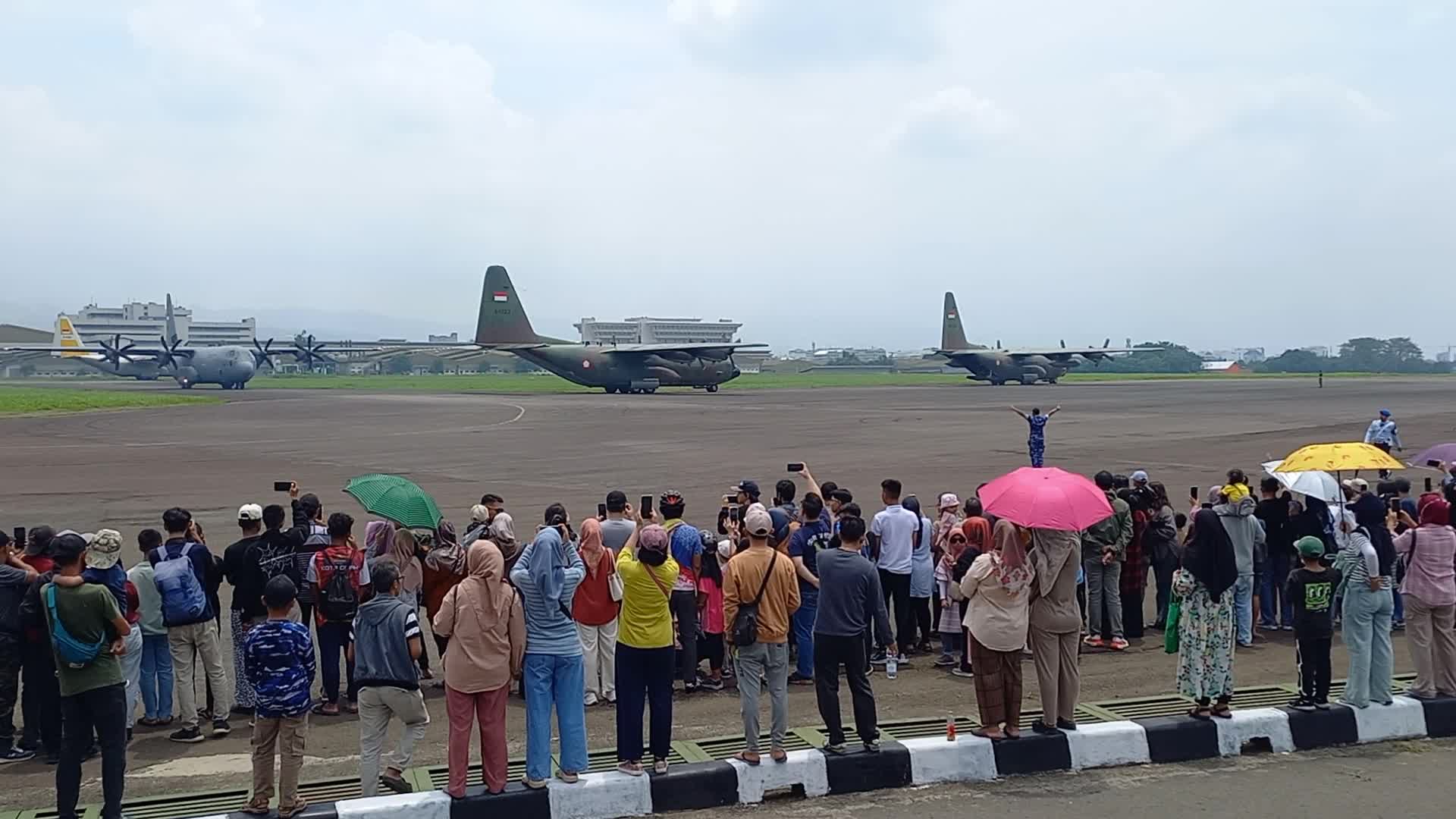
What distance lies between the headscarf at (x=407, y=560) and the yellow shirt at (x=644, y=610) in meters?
1.67

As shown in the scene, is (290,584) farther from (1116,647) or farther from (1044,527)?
(1116,647)

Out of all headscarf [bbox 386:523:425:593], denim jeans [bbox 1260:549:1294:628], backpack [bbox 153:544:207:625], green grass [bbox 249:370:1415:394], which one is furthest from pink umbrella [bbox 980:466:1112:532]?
green grass [bbox 249:370:1415:394]

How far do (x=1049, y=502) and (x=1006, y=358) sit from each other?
6967 cm

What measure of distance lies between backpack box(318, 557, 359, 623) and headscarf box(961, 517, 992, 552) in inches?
167

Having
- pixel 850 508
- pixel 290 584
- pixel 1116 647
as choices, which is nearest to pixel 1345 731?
pixel 1116 647

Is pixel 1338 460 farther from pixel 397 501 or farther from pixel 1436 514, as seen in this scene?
pixel 397 501

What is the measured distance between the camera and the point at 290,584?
533 cm

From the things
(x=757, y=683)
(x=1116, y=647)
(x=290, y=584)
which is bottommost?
(x=1116, y=647)

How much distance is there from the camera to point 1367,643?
688cm

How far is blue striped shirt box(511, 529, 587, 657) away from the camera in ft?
19.1

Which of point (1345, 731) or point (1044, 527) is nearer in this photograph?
point (1044, 527)

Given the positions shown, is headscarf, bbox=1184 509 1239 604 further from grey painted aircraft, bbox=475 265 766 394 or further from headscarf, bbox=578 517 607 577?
grey painted aircraft, bbox=475 265 766 394

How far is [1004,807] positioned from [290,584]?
12.8ft

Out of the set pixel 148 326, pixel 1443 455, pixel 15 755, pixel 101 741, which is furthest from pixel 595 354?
pixel 148 326
